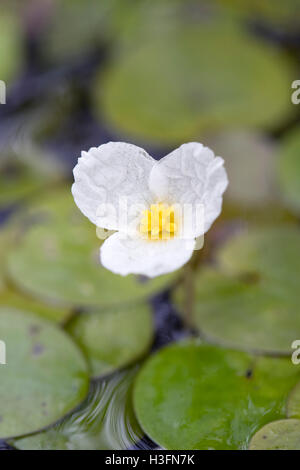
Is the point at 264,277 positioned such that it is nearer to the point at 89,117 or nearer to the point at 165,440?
the point at 165,440

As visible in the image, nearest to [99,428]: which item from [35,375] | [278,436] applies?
[35,375]

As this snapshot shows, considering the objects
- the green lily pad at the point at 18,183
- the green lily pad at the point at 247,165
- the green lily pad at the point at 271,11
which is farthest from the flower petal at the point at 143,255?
the green lily pad at the point at 271,11

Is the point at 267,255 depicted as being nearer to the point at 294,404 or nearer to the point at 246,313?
the point at 246,313

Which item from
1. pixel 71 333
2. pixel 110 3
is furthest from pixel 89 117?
pixel 71 333

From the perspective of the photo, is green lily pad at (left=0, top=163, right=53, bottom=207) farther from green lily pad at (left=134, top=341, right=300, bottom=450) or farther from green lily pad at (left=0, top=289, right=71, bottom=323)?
green lily pad at (left=134, top=341, right=300, bottom=450)

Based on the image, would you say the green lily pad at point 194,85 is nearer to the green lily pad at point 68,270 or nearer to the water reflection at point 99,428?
the green lily pad at point 68,270
